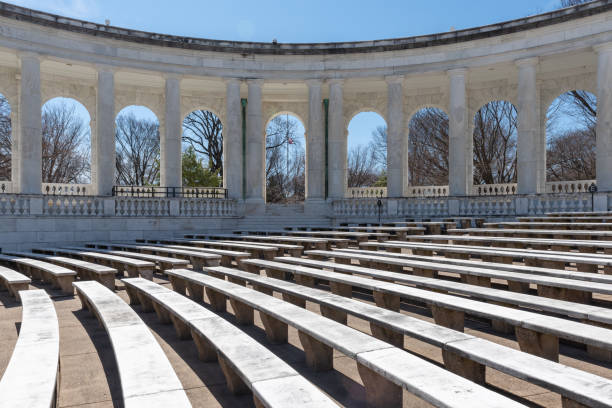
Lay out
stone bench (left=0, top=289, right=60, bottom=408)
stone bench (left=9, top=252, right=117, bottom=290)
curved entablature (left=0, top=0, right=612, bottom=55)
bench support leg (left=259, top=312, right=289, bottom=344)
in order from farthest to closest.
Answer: curved entablature (left=0, top=0, right=612, bottom=55) → stone bench (left=9, top=252, right=117, bottom=290) → bench support leg (left=259, top=312, right=289, bottom=344) → stone bench (left=0, top=289, right=60, bottom=408)

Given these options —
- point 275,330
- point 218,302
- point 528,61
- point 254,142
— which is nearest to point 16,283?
point 218,302

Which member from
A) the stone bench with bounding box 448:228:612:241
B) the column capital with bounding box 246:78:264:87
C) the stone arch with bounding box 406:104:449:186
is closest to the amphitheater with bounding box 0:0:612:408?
the stone bench with bounding box 448:228:612:241

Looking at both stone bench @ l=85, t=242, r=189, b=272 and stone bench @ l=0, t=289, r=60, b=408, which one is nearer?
stone bench @ l=0, t=289, r=60, b=408

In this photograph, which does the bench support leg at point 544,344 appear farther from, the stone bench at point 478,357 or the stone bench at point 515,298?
the stone bench at point 478,357

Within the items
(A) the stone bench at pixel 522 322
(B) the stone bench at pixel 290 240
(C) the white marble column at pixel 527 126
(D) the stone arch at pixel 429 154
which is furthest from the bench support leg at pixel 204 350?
(D) the stone arch at pixel 429 154

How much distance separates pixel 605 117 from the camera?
85.0 feet

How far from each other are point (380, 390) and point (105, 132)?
2764 centimetres

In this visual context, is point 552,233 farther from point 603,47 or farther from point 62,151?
point 62,151

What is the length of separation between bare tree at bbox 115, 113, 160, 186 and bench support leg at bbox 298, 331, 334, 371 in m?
68.2

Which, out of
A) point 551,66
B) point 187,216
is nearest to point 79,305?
point 187,216

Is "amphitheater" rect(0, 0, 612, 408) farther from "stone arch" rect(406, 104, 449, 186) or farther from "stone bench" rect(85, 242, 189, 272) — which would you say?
"stone arch" rect(406, 104, 449, 186)

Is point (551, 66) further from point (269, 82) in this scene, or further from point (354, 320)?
point (354, 320)

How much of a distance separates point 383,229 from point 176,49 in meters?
18.0

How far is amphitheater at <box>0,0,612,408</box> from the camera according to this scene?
5218 mm
